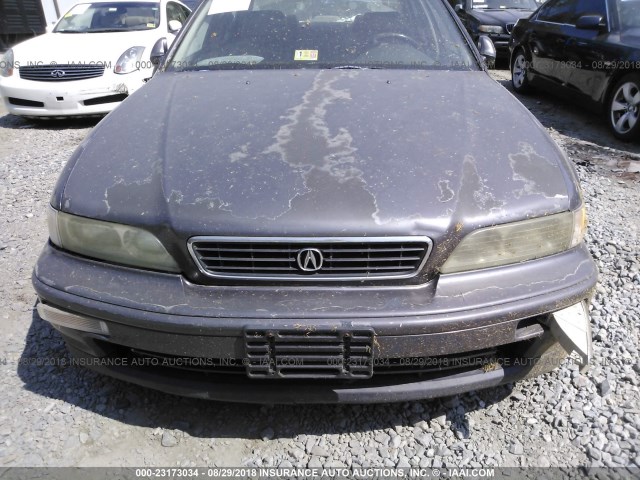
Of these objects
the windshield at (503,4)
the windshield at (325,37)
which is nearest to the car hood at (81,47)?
the windshield at (325,37)

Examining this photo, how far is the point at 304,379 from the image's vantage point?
6.15 feet

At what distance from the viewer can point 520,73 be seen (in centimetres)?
767

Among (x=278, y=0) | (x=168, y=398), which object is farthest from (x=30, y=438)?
(x=278, y=0)

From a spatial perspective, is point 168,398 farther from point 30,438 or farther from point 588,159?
point 588,159

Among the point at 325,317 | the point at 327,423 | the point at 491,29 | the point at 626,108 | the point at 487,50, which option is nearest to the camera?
the point at 325,317

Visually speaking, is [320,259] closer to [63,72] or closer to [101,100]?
[101,100]

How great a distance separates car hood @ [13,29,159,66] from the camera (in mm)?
6449

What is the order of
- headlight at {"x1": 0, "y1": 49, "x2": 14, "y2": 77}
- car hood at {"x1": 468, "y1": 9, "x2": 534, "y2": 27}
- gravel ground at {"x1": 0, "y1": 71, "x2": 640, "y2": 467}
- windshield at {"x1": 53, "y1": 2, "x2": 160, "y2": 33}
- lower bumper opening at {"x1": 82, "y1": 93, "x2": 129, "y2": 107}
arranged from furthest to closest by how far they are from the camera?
1. car hood at {"x1": 468, "y1": 9, "x2": 534, "y2": 27}
2. windshield at {"x1": 53, "y1": 2, "x2": 160, "y2": 33}
3. headlight at {"x1": 0, "y1": 49, "x2": 14, "y2": 77}
4. lower bumper opening at {"x1": 82, "y1": 93, "x2": 129, "y2": 107}
5. gravel ground at {"x1": 0, "y1": 71, "x2": 640, "y2": 467}

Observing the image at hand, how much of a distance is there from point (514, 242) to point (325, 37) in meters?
1.75

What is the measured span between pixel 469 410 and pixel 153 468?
1.25 m

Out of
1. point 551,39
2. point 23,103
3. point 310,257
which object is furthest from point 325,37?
point 23,103

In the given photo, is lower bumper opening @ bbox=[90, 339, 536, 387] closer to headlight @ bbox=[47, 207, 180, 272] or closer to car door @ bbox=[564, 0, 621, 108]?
headlight @ bbox=[47, 207, 180, 272]

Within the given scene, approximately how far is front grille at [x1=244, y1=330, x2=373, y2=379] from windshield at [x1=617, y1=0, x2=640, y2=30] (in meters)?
5.45

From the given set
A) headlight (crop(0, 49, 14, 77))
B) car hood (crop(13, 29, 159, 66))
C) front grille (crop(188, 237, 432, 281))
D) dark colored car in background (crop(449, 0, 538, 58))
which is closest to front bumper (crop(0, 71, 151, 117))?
headlight (crop(0, 49, 14, 77))
